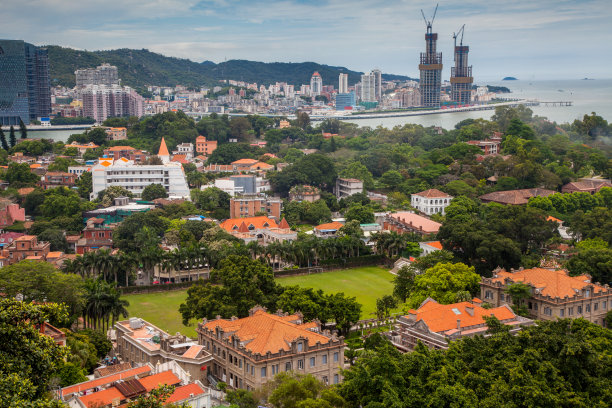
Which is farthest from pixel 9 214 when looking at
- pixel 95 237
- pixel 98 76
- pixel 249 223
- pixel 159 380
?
pixel 98 76

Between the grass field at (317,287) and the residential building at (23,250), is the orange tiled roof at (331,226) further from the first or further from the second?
the residential building at (23,250)

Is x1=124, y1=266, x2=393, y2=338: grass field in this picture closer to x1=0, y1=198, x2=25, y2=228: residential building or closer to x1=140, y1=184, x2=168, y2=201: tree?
x1=0, y1=198, x2=25, y2=228: residential building

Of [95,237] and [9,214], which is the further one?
[9,214]

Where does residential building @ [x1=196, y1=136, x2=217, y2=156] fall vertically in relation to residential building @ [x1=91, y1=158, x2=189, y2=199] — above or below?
above

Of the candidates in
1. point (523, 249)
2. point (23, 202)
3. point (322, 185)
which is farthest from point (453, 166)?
point (23, 202)

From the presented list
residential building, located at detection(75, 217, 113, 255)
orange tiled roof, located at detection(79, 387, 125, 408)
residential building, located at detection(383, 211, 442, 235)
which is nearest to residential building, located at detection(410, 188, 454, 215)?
residential building, located at detection(383, 211, 442, 235)

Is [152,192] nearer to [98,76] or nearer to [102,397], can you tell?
[102,397]

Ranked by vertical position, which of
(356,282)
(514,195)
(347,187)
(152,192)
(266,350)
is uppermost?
(152,192)
